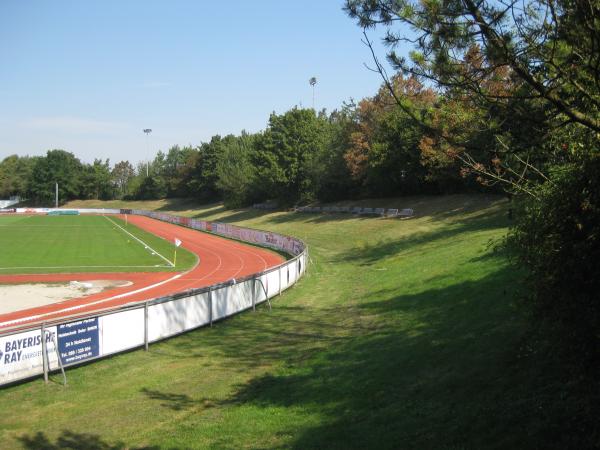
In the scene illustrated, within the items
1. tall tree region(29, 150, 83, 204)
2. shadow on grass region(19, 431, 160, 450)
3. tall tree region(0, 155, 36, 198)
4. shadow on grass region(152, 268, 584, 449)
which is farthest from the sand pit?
tall tree region(0, 155, 36, 198)

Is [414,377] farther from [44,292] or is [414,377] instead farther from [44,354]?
[44,292]

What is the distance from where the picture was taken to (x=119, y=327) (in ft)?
45.6

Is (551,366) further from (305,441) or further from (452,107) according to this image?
(452,107)

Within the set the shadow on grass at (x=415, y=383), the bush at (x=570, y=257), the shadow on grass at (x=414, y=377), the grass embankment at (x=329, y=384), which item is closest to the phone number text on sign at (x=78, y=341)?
the grass embankment at (x=329, y=384)

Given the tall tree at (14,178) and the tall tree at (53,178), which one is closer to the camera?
the tall tree at (53,178)

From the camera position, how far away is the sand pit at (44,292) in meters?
21.8

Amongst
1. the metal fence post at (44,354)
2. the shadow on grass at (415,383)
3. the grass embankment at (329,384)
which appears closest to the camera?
the shadow on grass at (415,383)

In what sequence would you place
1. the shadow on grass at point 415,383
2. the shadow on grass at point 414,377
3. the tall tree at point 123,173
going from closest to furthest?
the shadow on grass at point 414,377 → the shadow on grass at point 415,383 → the tall tree at point 123,173

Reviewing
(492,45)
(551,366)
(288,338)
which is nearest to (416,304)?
(288,338)

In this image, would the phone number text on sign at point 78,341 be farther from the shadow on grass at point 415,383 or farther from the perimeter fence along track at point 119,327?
the shadow on grass at point 415,383

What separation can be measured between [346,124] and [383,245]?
32697 millimetres

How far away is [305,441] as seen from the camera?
802 cm

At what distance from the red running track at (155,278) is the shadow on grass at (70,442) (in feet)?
12.4

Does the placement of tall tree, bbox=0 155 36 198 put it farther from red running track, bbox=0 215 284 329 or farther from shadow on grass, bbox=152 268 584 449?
shadow on grass, bbox=152 268 584 449
